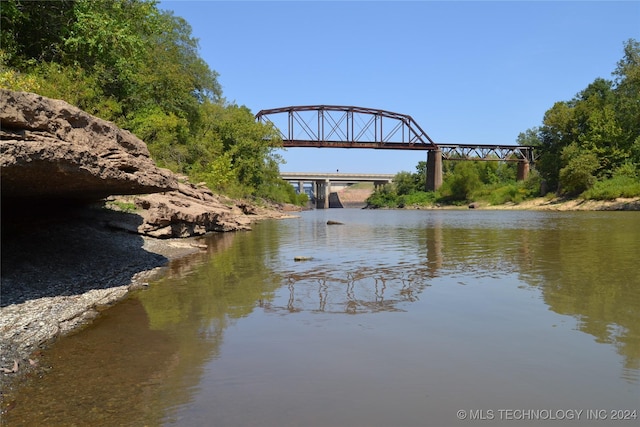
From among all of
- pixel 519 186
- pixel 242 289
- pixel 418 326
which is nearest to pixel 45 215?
pixel 242 289

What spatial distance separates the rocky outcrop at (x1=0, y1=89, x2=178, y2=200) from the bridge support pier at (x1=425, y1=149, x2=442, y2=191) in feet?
349

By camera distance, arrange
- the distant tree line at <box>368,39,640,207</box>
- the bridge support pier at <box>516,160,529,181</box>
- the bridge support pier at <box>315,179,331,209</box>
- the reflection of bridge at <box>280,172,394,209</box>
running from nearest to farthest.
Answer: the distant tree line at <box>368,39,640,207</box> → the bridge support pier at <box>516,160,529,181</box> → the reflection of bridge at <box>280,172,394,209</box> → the bridge support pier at <box>315,179,331,209</box>

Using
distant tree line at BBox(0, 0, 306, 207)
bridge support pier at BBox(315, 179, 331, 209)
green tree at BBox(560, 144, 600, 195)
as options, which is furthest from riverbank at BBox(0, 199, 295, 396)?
bridge support pier at BBox(315, 179, 331, 209)

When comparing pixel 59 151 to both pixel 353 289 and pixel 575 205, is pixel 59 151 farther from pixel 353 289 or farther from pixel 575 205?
pixel 575 205

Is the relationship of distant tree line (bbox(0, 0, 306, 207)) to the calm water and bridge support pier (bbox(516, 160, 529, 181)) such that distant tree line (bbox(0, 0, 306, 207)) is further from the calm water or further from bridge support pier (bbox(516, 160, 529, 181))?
bridge support pier (bbox(516, 160, 529, 181))

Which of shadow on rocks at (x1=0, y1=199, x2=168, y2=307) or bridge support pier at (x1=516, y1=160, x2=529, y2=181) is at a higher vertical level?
bridge support pier at (x1=516, y1=160, x2=529, y2=181)

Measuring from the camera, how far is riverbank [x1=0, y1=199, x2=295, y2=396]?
6594mm

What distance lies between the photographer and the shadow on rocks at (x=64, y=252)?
30.8ft

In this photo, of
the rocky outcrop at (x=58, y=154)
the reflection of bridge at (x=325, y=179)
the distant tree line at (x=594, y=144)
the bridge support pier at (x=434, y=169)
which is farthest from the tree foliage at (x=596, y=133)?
the reflection of bridge at (x=325, y=179)

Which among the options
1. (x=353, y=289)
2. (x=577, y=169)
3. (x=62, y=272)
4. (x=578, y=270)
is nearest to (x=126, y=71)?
(x=62, y=272)

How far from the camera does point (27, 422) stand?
14.2 feet

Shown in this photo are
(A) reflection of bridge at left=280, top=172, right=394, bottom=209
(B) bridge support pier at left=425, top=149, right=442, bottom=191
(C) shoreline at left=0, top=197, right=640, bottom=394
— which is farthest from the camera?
(A) reflection of bridge at left=280, top=172, right=394, bottom=209

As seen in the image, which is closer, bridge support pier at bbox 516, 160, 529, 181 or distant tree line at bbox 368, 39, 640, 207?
distant tree line at bbox 368, 39, 640, 207

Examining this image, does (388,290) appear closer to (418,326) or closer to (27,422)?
(418,326)
